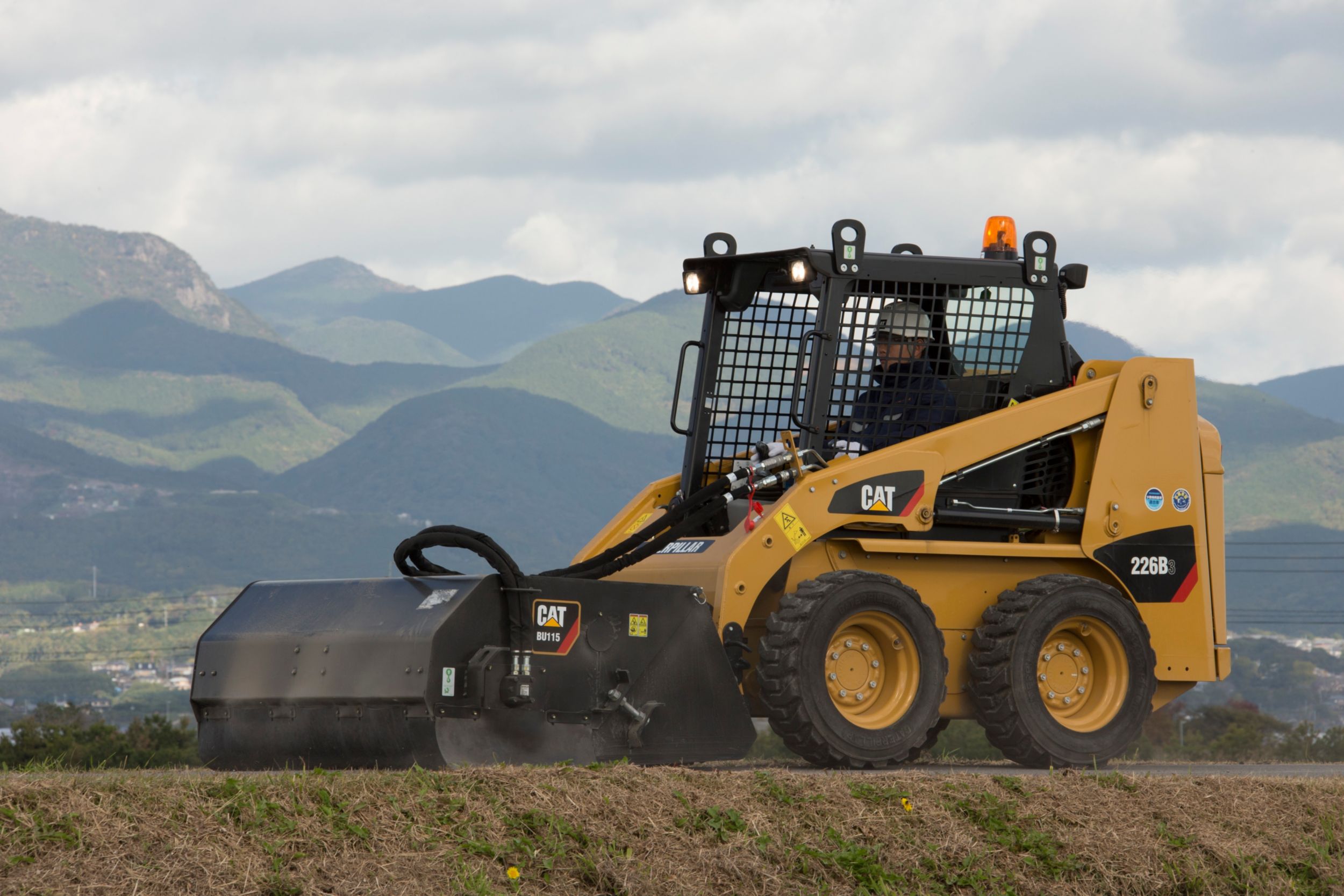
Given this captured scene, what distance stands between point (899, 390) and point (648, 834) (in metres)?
4.72

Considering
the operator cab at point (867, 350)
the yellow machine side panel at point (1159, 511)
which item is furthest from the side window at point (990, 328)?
the yellow machine side panel at point (1159, 511)

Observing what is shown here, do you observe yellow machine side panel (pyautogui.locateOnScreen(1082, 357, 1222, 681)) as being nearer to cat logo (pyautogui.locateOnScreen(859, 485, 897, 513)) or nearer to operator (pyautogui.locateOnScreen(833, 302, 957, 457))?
operator (pyautogui.locateOnScreen(833, 302, 957, 457))

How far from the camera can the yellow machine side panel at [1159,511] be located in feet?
38.7

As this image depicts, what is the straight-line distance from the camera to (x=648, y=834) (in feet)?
25.1

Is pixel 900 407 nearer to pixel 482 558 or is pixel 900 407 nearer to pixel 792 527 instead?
pixel 792 527

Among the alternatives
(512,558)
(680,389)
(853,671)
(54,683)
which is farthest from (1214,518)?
(54,683)

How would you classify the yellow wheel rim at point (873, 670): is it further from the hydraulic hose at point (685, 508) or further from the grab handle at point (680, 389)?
→ the grab handle at point (680, 389)

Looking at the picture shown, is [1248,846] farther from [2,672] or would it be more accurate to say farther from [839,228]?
[2,672]

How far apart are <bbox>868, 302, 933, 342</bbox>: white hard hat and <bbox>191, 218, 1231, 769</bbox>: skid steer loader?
0.05 feet

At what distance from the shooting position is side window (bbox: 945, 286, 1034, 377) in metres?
11.9

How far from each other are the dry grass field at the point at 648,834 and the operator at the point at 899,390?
293 cm

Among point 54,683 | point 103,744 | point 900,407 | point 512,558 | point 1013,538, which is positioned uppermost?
point 900,407

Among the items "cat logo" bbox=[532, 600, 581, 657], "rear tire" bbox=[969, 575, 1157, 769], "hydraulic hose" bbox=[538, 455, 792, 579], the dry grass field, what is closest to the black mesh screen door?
"hydraulic hose" bbox=[538, 455, 792, 579]

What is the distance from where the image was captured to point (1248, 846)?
28.3 ft
